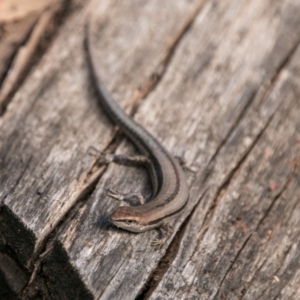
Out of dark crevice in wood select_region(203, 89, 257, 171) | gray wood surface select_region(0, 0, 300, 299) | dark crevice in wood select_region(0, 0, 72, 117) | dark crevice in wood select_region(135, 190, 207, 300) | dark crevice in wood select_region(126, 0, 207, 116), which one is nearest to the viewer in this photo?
dark crevice in wood select_region(135, 190, 207, 300)

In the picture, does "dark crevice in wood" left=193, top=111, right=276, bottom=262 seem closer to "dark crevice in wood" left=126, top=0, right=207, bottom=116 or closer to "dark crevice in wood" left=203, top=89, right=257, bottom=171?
"dark crevice in wood" left=203, top=89, right=257, bottom=171

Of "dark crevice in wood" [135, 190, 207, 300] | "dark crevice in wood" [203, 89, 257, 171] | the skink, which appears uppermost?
"dark crevice in wood" [203, 89, 257, 171]

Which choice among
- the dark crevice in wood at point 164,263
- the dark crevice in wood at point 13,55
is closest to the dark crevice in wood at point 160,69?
the dark crevice in wood at point 13,55

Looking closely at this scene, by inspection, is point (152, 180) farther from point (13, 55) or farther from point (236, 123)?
point (13, 55)

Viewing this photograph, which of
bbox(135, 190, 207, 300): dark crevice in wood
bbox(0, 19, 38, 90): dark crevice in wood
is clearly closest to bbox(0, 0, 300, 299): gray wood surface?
bbox(135, 190, 207, 300): dark crevice in wood

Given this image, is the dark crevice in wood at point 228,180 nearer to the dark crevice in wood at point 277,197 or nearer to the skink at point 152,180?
the skink at point 152,180

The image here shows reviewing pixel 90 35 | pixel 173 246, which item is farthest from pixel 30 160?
pixel 90 35
